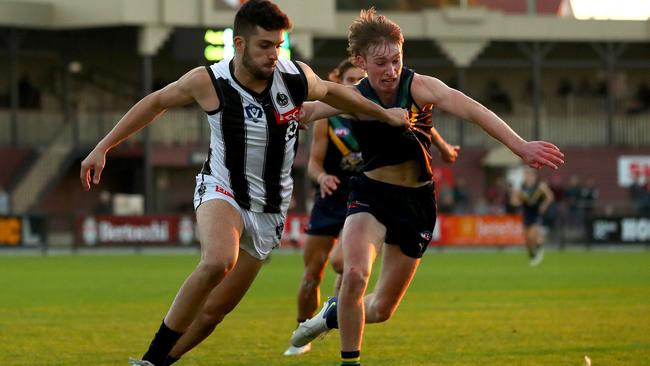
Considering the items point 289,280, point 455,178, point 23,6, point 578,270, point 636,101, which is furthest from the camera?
point 636,101

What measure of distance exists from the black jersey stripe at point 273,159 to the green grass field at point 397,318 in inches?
97.0

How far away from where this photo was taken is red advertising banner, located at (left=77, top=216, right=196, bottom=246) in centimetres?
3753

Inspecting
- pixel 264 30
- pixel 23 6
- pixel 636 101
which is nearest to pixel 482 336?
pixel 264 30

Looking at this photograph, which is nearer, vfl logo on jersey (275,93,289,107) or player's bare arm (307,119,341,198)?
vfl logo on jersey (275,93,289,107)

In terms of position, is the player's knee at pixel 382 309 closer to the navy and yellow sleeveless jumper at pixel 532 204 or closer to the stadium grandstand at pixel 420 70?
the navy and yellow sleeveless jumper at pixel 532 204

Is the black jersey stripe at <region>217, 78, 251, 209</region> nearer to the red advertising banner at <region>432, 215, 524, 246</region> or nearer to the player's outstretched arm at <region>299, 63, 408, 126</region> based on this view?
the player's outstretched arm at <region>299, 63, 408, 126</region>

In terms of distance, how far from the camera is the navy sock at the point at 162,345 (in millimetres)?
9906

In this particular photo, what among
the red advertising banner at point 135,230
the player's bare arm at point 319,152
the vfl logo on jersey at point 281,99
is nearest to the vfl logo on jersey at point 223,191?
the vfl logo on jersey at point 281,99

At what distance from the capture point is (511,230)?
39.3 meters

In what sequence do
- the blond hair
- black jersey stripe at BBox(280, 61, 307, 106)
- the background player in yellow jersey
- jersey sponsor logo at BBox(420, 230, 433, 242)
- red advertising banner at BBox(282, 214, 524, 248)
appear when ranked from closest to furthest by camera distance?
1. black jersey stripe at BBox(280, 61, 307, 106)
2. the blond hair
3. jersey sponsor logo at BBox(420, 230, 433, 242)
4. the background player in yellow jersey
5. red advertising banner at BBox(282, 214, 524, 248)

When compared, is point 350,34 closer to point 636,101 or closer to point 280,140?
point 280,140

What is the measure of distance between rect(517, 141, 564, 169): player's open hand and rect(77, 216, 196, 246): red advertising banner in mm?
28539

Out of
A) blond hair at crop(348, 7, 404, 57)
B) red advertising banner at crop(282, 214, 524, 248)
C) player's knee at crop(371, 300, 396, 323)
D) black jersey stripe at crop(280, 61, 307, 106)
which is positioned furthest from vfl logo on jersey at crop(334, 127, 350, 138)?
red advertising banner at crop(282, 214, 524, 248)

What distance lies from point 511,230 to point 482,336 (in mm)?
25076
